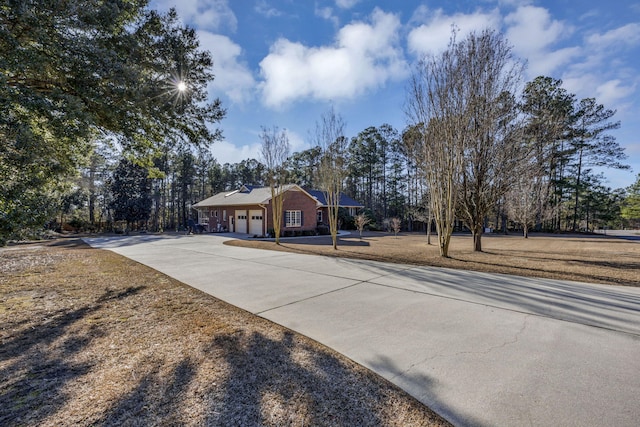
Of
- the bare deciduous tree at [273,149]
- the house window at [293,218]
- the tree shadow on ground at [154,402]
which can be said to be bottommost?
the tree shadow on ground at [154,402]

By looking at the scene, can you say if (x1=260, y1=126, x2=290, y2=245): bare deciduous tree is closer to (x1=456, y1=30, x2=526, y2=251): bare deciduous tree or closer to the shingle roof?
the shingle roof

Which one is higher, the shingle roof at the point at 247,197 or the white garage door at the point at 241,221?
the shingle roof at the point at 247,197

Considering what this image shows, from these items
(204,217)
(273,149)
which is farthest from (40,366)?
(204,217)

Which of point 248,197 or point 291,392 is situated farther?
point 248,197

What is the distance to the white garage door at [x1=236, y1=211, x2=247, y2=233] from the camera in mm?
23514

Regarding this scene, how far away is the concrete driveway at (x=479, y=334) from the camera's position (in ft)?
7.48

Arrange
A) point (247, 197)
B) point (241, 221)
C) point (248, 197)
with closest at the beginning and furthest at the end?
point (241, 221)
point (248, 197)
point (247, 197)

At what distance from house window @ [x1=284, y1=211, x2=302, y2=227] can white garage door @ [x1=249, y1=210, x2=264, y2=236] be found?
2.08 meters

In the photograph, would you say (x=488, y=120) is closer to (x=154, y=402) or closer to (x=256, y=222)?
(x=154, y=402)

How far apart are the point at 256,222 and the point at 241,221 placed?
2245 millimetres

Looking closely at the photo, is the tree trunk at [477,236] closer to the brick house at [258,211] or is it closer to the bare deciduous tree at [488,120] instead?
the bare deciduous tree at [488,120]

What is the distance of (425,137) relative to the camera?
10.8 meters

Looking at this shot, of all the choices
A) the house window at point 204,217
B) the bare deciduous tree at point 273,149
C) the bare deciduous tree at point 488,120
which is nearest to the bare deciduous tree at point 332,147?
the bare deciduous tree at point 273,149

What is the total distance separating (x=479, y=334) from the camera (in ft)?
11.8
